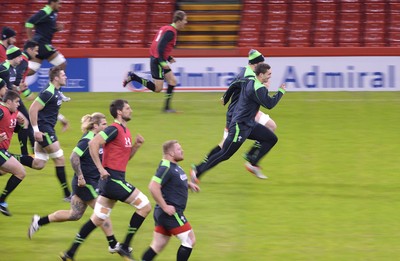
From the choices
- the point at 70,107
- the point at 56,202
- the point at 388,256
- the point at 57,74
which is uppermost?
the point at 57,74

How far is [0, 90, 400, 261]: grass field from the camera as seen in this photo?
10.9 meters

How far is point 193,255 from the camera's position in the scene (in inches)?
420

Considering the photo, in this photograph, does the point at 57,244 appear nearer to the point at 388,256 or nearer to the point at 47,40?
the point at 388,256

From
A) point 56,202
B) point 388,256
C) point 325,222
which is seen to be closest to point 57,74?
point 56,202

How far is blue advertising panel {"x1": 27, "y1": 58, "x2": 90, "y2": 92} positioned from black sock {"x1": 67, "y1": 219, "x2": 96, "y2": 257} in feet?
35.6

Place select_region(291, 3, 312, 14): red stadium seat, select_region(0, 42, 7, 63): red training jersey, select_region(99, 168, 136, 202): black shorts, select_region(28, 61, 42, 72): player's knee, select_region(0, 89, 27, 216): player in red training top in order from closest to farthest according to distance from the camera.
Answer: select_region(99, 168, 136, 202): black shorts
select_region(0, 89, 27, 216): player in red training top
select_region(0, 42, 7, 63): red training jersey
select_region(28, 61, 42, 72): player's knee
select_region(291, 3, 312, 14): red stadium seat

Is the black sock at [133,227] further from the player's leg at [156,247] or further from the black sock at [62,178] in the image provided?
the black sock at [62,178]

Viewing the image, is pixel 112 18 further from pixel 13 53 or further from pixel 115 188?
pixel 115 188

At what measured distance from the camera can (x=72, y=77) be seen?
20.7m

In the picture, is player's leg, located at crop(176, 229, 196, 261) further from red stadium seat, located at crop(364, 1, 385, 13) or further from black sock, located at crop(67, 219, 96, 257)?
red stadium seat, located at crop(364, 1, 385, 13)

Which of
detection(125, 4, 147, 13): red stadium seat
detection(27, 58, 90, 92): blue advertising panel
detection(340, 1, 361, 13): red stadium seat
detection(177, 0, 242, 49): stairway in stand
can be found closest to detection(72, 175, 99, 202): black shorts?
detection(27, 58, 90, 92): blue advertising panel

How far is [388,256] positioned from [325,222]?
1.50 m

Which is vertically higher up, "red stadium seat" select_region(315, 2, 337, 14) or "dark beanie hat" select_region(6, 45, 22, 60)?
"dark beanie hat" select_region(6, 45, 22, 60)

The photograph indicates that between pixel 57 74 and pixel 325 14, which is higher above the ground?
pixel 57 74
